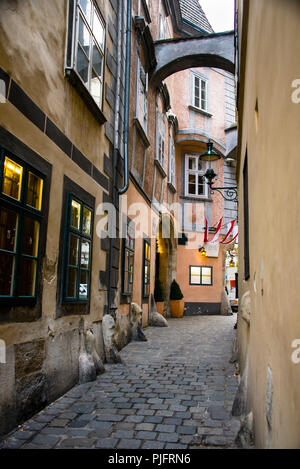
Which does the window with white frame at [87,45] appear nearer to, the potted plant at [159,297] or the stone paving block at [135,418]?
the stone paving block at [135,418]

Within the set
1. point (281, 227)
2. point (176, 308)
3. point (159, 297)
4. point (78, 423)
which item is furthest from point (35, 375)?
point (176, 308)

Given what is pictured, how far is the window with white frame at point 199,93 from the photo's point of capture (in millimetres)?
17594

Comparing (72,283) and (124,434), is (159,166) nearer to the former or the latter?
(72,283)

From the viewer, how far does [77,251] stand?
201 inches

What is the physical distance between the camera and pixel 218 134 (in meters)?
17.8

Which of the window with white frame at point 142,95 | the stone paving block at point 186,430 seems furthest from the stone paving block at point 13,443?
the window with white frame at point 142,95

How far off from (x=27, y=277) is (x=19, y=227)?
1.73 feet

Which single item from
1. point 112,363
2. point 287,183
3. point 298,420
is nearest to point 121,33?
point 112,363

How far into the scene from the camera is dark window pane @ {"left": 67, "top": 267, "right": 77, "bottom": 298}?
4812 mm

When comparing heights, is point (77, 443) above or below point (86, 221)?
below

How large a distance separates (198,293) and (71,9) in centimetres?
1339
